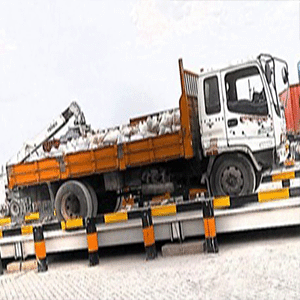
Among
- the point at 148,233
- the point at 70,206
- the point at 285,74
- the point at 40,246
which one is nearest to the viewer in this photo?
the point at 148,233

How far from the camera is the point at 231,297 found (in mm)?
4410

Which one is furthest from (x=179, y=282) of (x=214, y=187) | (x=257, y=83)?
(x=257, y=83)

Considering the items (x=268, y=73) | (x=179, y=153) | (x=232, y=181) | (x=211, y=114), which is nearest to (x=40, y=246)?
(x=179, y=153)

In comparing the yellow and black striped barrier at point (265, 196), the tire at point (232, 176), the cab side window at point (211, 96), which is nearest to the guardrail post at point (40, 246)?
the yellow and black striped barrier at point (265, 196)

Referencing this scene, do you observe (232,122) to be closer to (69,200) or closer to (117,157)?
(117,157)

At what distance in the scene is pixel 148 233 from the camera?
6.42m

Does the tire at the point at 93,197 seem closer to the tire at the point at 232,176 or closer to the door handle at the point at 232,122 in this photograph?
the tire at the point at 232,176

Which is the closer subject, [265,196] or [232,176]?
[265,196]

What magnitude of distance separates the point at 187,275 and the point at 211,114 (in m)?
3.46

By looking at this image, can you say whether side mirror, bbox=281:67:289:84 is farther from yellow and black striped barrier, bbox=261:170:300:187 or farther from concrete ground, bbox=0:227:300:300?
concrete ground, bbox=0:227:300:300

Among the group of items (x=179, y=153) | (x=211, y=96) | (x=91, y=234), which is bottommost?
(x=91, y=234)

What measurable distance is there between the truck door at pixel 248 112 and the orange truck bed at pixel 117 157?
73 cm

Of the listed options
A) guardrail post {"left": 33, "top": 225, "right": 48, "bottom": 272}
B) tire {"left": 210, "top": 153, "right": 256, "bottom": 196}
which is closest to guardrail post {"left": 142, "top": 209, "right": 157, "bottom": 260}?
guardrail post {"left": 33, "top": 225, "right": 48, "bottom": 272}

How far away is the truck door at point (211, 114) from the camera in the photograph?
781cm
